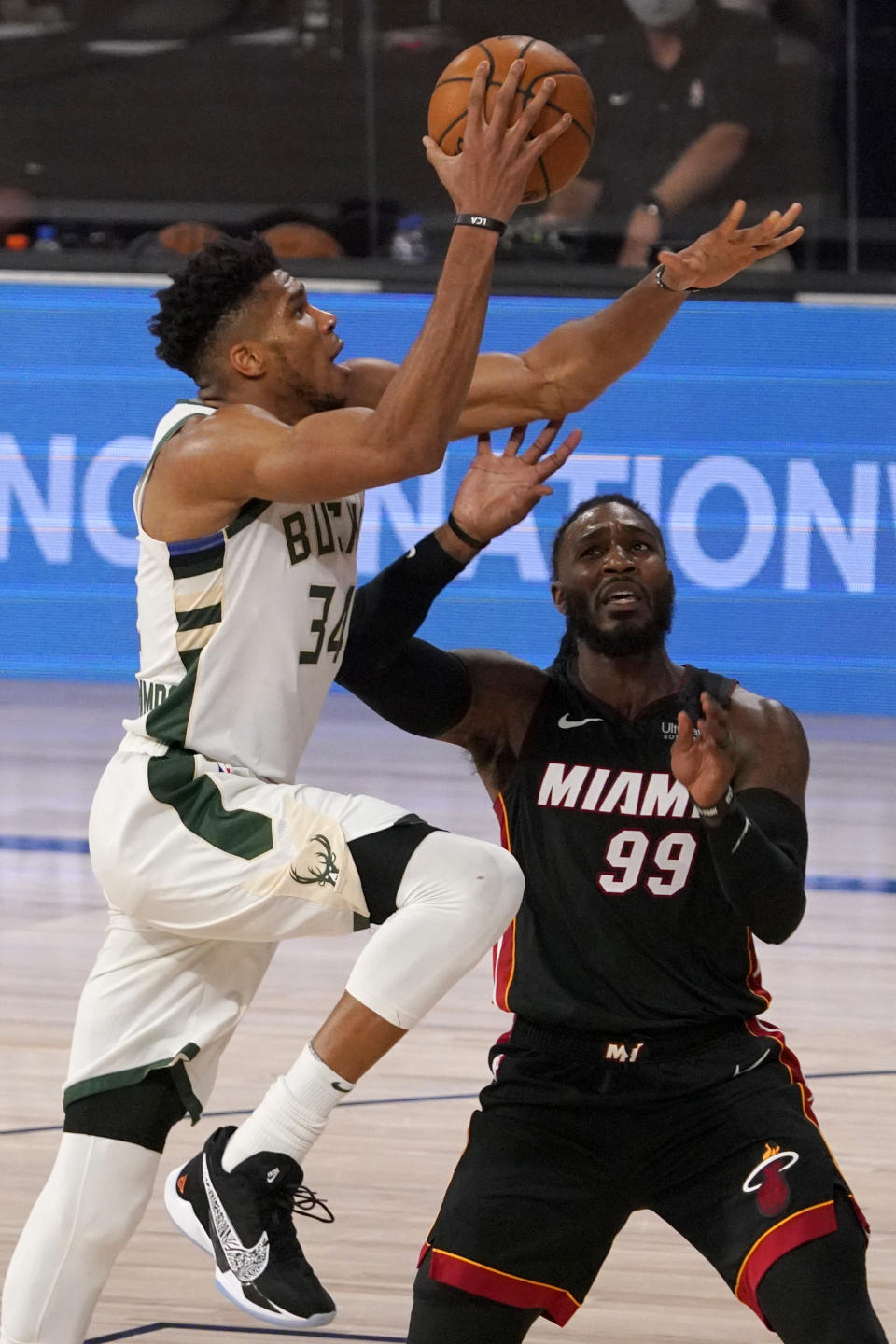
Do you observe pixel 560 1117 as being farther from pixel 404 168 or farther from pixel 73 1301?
pixel 404 168

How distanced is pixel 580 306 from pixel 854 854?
360cm

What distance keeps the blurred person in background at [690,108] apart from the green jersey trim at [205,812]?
7921 mm

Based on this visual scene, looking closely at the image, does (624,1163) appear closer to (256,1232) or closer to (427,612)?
(256,1232)

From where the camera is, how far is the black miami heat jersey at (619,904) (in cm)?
403

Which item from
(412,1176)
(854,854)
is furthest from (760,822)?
(854,854)

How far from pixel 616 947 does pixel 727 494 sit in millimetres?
6774

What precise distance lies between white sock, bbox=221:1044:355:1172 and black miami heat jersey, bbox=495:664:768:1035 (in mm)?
492

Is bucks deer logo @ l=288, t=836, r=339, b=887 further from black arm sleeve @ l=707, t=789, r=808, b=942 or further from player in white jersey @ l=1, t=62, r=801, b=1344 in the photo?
black arm sleeve @ l=707, t=789, r=808, b=942

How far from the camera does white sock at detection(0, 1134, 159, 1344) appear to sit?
12.5 ft

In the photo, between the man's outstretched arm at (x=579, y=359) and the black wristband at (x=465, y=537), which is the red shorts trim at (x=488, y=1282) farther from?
the man's outstretched arm at (x=579, y=359)

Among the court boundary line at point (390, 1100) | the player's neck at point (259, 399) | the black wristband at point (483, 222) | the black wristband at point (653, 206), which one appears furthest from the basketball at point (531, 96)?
the black wristband at point (653, 206)

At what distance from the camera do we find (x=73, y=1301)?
3828 mm

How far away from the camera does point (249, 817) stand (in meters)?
3.79

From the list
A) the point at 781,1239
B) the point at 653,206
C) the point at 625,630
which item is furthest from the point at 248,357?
the point at 653,206
